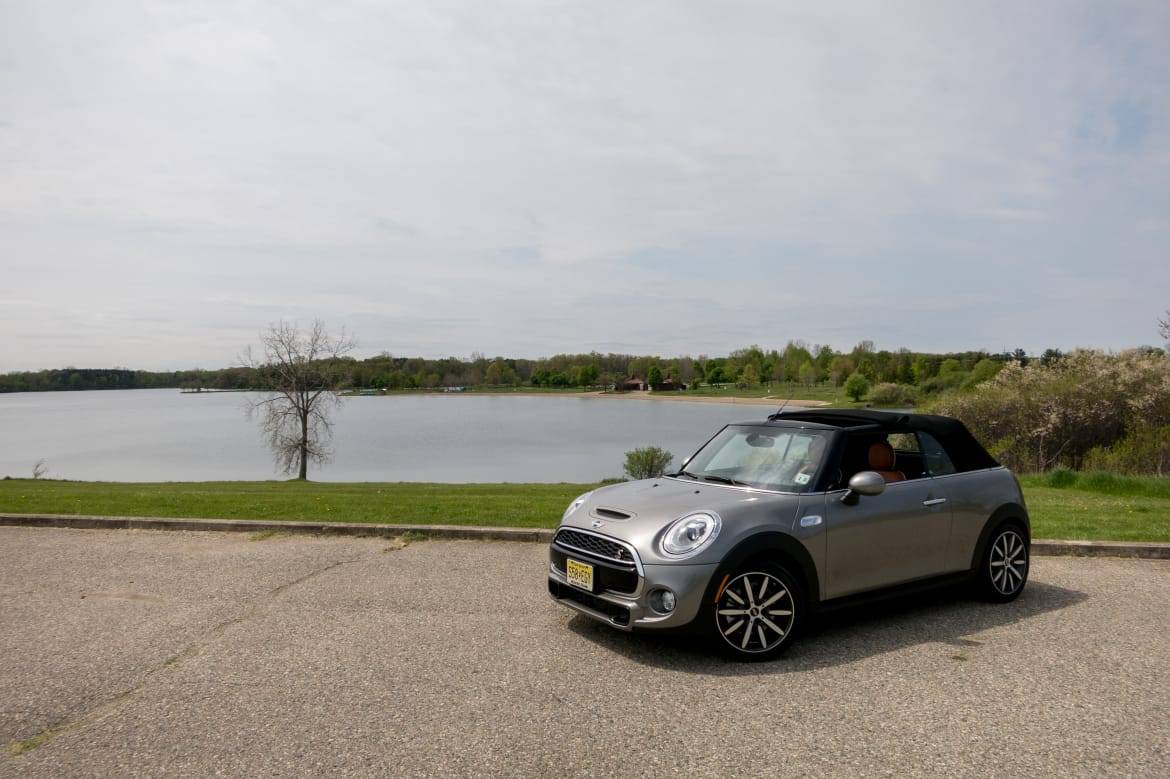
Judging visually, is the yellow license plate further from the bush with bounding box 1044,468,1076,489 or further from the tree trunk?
the tree trunk

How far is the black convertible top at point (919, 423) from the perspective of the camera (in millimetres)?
5805

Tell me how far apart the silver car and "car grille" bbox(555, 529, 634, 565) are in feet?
0.03

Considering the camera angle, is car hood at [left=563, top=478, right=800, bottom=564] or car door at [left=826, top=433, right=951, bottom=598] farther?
car door at [left=826, top=433, right=951, bottom=598]

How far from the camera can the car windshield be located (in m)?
5.27

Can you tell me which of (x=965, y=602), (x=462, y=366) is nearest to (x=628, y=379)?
(x=462, y=366)

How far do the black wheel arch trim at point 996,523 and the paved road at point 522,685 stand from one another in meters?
0.42

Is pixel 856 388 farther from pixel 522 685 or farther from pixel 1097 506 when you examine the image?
pixel 522 685

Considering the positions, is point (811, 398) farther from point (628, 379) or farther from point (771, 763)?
point (771, 763)

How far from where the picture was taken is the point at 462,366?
5463 inches

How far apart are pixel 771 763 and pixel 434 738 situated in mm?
1542

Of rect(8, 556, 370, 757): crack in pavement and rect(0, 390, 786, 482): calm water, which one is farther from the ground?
rect(8, 556, 370, 757): crack in pavement

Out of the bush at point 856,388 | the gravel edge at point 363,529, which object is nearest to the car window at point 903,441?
the gravel edge at point 363,529

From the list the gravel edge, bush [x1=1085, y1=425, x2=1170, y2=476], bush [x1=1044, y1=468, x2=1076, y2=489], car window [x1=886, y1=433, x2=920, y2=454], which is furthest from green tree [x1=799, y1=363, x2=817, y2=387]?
car window [x1=886, y1=433, x2=920, y2=454]

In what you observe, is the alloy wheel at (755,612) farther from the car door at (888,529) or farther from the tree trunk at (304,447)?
the tree trunk at (304,447)
